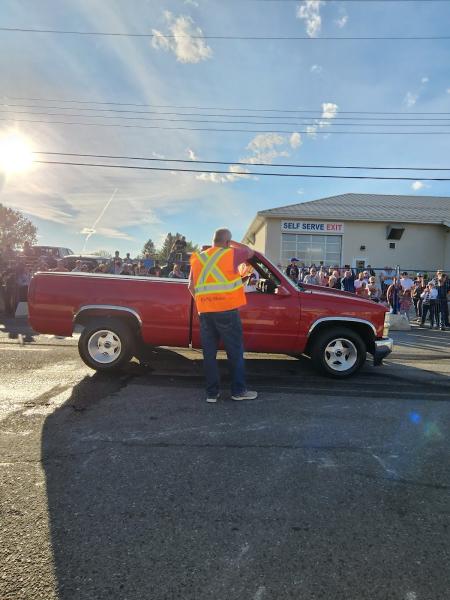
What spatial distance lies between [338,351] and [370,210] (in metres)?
23.8

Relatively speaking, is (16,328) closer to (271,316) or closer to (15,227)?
(271,316)

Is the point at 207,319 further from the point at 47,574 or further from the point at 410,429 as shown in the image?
the point at 47,574

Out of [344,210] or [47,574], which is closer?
[47,574]

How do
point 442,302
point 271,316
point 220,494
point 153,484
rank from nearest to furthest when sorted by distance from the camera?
point 220,494
point 153,484
point 271,316
point 442,302

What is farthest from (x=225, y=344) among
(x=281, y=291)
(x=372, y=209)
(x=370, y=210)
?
(x=372, y=209)

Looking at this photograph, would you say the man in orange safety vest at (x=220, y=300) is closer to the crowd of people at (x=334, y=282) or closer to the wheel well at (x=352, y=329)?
the wheel well at (x=352, y=329)

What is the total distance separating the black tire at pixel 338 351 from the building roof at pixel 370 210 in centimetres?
2012

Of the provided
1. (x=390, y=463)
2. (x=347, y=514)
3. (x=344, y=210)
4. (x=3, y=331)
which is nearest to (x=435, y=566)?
(x=347, y=514)

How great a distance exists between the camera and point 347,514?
261cm

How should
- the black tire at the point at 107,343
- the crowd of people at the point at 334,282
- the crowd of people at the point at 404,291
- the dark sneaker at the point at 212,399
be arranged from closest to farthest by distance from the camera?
the dark sneaker at the point at 212,399 < the black tire at the point at 107,343 < the crowd of people at the point at 334,282 < the crowd of people at the point at 404,291

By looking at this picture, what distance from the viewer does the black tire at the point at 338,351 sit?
5.71m

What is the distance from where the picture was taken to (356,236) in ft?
86.3

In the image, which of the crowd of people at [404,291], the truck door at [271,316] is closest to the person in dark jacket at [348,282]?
the crowd of people at [404,291]

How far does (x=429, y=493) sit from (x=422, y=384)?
10.5 ft
